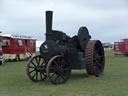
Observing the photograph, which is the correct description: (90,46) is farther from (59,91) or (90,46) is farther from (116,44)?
(116,44)

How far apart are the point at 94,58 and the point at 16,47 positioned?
41.5 feet

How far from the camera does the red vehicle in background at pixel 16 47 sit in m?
19.6

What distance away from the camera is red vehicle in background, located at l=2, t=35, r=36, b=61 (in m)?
19.6

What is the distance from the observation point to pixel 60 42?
25.8ft

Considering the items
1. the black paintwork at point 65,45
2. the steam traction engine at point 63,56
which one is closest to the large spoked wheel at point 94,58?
the steam traction engine at point 63,56

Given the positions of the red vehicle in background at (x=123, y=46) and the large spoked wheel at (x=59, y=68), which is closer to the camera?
the large spoked wheel at (x=59, y=68)

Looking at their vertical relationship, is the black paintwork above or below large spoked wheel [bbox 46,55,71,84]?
above

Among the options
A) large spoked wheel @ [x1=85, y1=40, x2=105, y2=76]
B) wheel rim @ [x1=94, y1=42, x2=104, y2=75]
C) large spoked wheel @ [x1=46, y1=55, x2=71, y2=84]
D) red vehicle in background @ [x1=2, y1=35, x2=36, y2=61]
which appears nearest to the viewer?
large spoked wheel @ [x1=46, y1=55, x2=71, y2=84]

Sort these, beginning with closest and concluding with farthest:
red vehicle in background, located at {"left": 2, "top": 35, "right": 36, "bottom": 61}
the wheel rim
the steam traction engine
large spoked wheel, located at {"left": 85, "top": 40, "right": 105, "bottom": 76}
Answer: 1. the steam traction engine
2. large spoked wheel, located at {"left": 85, "top": 40, "right": 105, "bottom": 76}
3. the wheel rim
4. red vehicle in background, located at {"left": 2, "top": 35, "right": 36, "bottom": 61}

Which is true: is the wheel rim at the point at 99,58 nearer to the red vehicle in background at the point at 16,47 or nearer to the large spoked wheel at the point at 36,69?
the large spoked wheel at the point at 36,69

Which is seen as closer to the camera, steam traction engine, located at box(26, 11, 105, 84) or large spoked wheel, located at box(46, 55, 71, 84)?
large spoked wheel, located at box(46, 55, 71, 84)

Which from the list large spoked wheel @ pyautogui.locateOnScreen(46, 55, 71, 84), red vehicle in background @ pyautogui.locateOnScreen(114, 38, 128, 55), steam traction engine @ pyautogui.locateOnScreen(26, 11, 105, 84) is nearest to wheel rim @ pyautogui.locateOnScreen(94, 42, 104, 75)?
steam traction engine @ pyautogui.locateOnScreen(26, 11, 105, 84)

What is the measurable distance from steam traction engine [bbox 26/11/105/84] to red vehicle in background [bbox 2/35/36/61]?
1188 cm

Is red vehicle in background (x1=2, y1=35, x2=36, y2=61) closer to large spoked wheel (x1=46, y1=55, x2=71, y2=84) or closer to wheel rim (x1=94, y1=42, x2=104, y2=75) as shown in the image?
wheel rim (x1=94, y1=42, x2=104, y2=75)
